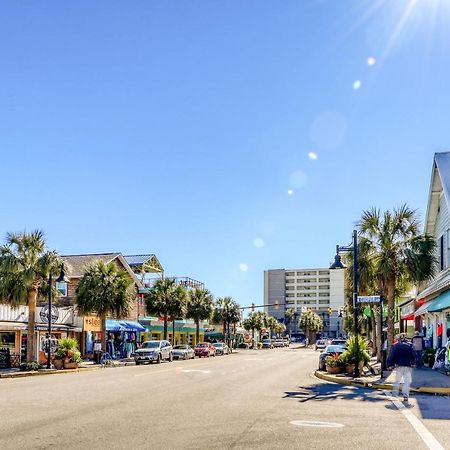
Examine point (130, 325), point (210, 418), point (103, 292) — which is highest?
point (103, 292)

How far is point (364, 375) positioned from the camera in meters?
24.3

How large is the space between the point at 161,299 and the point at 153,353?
16.1m

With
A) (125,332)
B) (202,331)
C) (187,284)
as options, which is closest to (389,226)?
(125,332)

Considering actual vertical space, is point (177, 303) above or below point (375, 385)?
above

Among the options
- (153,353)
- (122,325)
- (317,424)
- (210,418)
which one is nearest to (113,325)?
(122,325)

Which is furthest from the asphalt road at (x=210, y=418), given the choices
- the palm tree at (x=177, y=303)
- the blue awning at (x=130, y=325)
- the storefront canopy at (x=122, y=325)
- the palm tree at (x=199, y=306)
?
the palm tree at (x=199, y=306)

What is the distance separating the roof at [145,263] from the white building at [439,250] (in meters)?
35.6

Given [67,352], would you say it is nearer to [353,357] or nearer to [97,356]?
[97,356]

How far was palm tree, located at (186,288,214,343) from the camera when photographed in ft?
232

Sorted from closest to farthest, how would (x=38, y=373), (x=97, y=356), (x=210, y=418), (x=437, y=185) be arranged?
(x=210, y=418), (x=38, y=373), (x=437, y=185), (x=97, y=356)

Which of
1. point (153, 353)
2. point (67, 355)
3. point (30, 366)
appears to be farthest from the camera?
point (153, 353)

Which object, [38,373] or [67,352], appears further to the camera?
[67,352]

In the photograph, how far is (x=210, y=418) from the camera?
→ 484 inches

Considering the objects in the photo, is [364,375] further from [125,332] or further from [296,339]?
[296,339]
